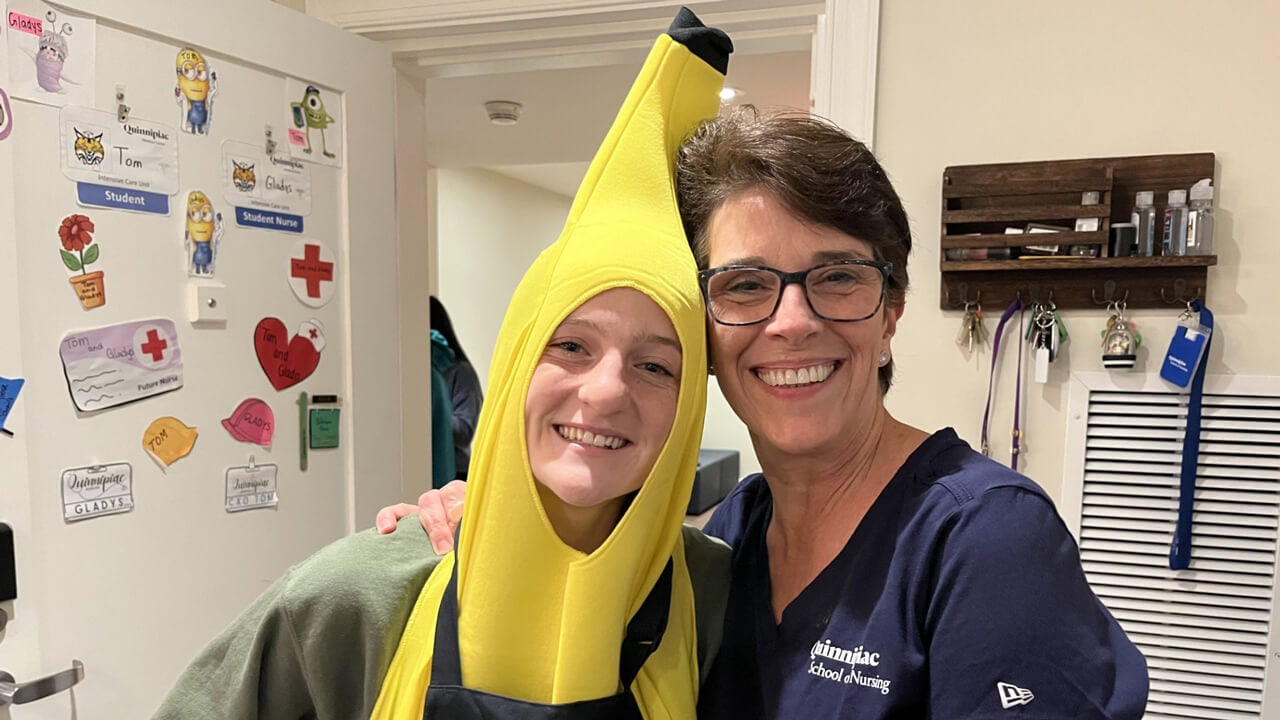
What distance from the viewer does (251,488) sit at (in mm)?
1558

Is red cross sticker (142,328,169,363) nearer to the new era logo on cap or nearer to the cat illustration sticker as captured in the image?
the cat illustration sticker

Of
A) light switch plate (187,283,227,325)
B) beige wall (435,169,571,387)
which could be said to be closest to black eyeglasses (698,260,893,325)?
light switch plate (187,283,227,325)

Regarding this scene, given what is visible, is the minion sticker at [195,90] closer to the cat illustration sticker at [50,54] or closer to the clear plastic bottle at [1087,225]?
the cat illustration sticker at [50,54]

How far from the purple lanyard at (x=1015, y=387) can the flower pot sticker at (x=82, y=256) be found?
1.56 m

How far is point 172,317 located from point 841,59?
132 centimetres

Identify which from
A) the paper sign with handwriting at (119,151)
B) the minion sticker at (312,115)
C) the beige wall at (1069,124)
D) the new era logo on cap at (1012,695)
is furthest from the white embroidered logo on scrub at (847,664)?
the minion sticker at (312,115)

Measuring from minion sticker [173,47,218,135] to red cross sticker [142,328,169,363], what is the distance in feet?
1.22

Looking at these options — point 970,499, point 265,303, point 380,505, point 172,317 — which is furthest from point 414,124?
point 970,499

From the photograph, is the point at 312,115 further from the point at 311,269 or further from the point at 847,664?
the point at 847,664

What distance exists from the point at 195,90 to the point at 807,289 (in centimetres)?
122

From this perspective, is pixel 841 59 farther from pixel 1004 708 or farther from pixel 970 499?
pixel 1004 708

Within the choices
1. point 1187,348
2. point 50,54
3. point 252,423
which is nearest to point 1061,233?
point 1187,348

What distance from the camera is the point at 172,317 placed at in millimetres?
1396

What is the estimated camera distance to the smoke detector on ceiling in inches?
130
